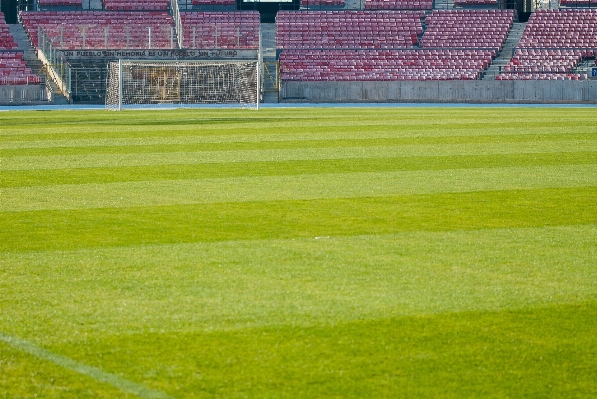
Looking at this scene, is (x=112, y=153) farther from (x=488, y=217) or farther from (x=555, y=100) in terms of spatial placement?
(x=555, y=100)

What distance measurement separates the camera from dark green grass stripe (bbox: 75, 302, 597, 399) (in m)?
5.22

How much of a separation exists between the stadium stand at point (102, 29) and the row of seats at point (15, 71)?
1.85 meters

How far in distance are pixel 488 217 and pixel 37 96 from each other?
32.8 meters

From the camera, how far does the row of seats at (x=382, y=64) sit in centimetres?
4450

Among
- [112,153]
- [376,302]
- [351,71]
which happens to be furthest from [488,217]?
[351,71]

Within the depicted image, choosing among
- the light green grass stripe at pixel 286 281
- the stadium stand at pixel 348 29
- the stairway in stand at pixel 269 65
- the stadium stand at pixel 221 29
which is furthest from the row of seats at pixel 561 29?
the light green grass stripe at pixel 286 281

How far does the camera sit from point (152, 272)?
7.83m

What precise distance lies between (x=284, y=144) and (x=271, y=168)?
4.02 m

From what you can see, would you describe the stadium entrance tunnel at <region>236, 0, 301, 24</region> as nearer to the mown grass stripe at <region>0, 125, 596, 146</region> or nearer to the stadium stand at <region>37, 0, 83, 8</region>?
the stadium stand at <region>37, 0, 83, 8</region>

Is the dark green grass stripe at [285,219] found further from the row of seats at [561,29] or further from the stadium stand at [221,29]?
the row of seats at [561,29]

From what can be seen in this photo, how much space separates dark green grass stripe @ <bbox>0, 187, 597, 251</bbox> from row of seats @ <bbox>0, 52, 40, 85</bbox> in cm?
3133

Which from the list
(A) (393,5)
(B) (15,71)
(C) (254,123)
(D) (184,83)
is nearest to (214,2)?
(A) (393,5)

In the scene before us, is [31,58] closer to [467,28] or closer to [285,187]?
[467,28]

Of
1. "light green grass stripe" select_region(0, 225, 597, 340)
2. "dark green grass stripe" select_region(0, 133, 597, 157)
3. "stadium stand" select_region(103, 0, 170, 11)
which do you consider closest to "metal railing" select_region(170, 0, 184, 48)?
"stadium stand" select_region(103, 0, 170, 11)
